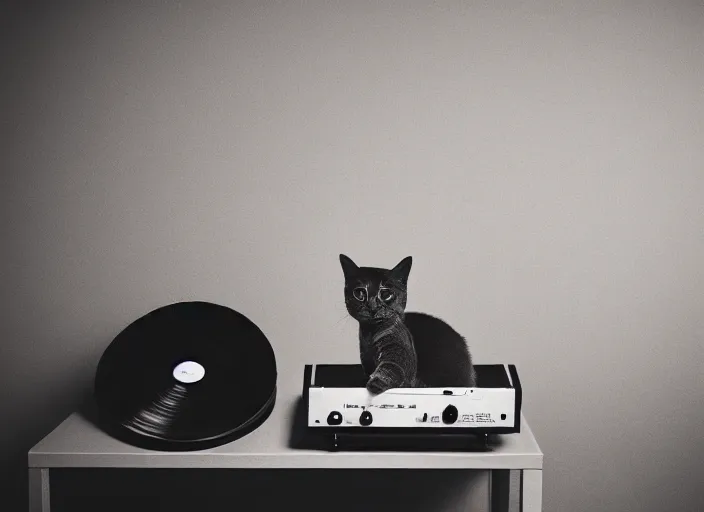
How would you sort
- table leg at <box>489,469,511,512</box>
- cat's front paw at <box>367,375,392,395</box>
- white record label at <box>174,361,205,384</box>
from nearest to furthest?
cat's front paw at <box>367,375,392,395</box> → white record label at <box>174,361,205,384</box> → table leg at <box>489,469,511,512</box>

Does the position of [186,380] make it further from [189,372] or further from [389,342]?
[389,342]

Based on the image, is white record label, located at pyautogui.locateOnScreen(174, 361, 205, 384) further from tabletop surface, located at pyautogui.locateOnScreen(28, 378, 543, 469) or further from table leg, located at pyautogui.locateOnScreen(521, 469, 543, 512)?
table leg, located at pyautogui.locateOnScreen(521, 469, 543, 512)

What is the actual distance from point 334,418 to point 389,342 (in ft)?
0.49

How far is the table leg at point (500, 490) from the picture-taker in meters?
1.44

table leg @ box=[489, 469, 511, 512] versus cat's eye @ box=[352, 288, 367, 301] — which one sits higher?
cat's eye @ box=[352, 288, 367, 301]

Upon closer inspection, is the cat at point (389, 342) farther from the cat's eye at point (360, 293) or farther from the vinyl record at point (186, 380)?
the vinyl record at point (186, 380)

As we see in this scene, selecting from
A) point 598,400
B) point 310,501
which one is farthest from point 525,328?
point 310,501

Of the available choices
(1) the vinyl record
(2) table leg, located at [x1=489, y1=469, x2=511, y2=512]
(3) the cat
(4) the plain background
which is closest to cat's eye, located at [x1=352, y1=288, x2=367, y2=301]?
(3) the cat

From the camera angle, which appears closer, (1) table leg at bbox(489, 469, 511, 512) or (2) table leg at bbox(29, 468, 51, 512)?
(2) table leg at bbox(29, 468, 51, 512)

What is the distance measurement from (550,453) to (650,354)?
0.97ft

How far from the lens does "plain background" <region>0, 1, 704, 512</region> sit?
1520 mm

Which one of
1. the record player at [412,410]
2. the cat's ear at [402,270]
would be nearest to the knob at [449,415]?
the record player at [412,410]

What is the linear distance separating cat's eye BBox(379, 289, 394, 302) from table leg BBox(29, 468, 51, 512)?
1.97ft

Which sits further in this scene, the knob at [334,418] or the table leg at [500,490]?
the table leg at [500,490]
